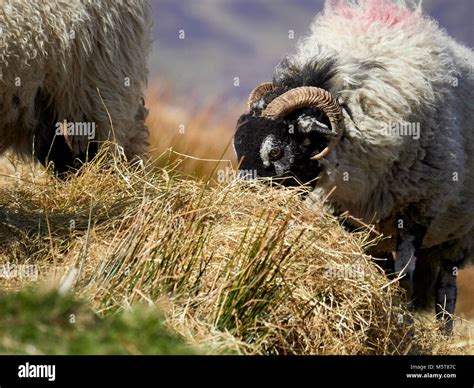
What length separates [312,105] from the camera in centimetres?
723

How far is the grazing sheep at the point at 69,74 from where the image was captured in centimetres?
698

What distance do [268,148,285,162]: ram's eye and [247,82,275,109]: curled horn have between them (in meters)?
0.77

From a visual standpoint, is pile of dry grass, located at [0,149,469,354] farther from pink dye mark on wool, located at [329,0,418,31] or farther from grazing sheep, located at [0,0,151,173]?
pink dye mark on wool, located at [329,0,418,31]

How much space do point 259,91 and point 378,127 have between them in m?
1.12

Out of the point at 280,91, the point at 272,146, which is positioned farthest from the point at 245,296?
the point at 280,91

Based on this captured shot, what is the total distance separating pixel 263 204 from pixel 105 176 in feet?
4.83

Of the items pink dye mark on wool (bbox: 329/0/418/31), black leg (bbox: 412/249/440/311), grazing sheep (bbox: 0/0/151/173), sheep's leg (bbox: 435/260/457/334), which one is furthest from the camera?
black leg (bbox: 412/249/440/311)

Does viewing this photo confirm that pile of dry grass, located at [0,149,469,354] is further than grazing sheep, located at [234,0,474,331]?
No

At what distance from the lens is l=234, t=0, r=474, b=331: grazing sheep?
7.21 metres

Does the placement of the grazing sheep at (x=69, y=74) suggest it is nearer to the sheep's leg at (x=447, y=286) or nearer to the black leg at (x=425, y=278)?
the black leg at (x=425, y=278)

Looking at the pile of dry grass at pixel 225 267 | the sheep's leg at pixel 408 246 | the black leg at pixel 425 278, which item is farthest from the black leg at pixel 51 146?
the black leg at pixel 425 278

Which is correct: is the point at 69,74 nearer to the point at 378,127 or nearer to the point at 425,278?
the point at 378,127

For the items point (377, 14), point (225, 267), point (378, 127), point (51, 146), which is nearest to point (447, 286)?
point (378, 127)

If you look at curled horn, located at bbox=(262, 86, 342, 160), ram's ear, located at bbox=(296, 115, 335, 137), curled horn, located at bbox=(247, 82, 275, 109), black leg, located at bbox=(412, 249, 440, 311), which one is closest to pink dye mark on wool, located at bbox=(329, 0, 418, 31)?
curled horn, located at bbox=(247, 82, 275, 109)
